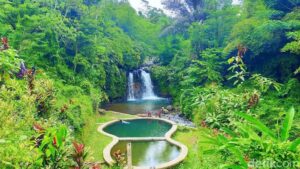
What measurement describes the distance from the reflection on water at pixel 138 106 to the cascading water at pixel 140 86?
210 cm

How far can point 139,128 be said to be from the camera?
14.1 m

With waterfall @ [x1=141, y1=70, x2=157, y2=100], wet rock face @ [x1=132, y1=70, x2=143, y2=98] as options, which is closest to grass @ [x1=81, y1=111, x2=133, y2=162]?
wet rock face @ [x1=132, y1=70, x2=143, y2=98]

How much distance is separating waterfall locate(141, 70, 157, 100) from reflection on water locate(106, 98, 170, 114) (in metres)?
2.14

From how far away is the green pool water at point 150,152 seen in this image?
897cm

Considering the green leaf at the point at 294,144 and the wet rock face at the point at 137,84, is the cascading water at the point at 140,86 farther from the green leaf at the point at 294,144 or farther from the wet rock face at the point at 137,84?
the green leaf at the point at 294,144

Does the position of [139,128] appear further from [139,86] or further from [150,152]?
[139,86]

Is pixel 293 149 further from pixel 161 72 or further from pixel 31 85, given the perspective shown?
pixel 161 72

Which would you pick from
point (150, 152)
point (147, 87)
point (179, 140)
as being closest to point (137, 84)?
point (147, 87)

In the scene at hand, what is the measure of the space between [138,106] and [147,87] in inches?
214

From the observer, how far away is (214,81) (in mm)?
16047

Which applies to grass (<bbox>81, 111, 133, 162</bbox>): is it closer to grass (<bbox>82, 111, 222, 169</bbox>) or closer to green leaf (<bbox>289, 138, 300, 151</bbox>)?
grass (<bbox>82, 111, 222, 169</bbox>)

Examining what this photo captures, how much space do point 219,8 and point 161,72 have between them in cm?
758

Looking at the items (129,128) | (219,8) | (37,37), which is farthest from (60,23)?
(219,8)

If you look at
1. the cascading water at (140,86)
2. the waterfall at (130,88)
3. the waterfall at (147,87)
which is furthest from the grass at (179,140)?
the waterfall at (147,87)
